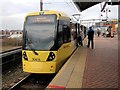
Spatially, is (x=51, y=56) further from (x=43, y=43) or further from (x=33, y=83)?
(x=33, y=83)

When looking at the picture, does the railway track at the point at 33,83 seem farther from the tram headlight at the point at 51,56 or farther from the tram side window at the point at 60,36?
the tram side window at the point at 60,36

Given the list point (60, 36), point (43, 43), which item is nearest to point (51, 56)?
point (43, 43)

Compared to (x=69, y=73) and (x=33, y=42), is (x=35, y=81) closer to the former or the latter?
(x=33, y=42)

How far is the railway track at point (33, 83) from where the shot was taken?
12312 mm

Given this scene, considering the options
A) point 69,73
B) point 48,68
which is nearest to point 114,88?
point 69,73

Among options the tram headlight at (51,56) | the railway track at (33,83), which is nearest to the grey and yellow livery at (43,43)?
the tram headlight at (51,56)

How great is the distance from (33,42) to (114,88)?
6291mm

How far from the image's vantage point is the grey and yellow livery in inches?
517

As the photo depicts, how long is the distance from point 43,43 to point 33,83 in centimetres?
188

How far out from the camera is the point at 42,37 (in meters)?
13.6

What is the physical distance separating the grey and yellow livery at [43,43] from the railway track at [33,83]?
61 centimetres

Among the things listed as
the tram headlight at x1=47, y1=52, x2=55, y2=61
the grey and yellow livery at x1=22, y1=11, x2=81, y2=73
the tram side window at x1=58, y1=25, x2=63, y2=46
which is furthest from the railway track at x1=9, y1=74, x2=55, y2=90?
the tram side window at x1=58, y1=25, x2=63, y2=46

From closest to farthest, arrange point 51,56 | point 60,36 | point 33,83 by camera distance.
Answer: point 51,56
point 33,83
point 60,36

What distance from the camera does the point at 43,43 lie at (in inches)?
530
